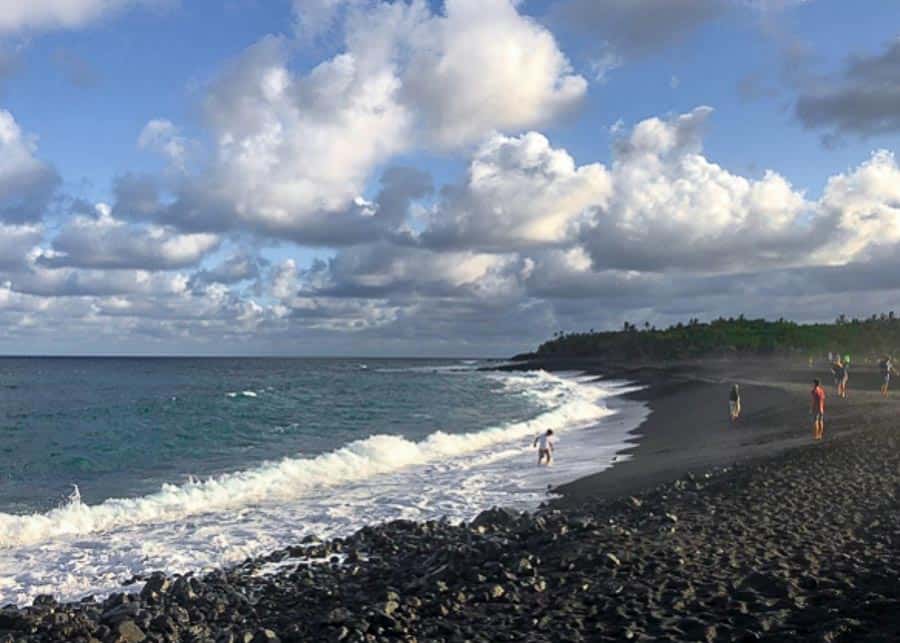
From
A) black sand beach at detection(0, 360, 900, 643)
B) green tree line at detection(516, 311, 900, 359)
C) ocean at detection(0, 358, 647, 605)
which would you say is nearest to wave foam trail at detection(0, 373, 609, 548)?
ocean at detection(0, 358, 647, 605)

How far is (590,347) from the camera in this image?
167750 millimetres

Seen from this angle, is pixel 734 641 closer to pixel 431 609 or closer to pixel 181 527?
pixel 431 609

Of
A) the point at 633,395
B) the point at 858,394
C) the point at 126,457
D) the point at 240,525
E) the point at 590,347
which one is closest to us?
the point at 240,525

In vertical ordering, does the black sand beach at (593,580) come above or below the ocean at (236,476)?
above

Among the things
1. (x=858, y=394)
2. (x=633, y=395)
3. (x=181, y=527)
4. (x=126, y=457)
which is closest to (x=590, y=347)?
(x=633, y=395)

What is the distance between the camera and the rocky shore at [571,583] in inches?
303

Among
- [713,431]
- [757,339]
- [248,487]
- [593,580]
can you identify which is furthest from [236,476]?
[757,339]

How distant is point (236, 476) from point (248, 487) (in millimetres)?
1846

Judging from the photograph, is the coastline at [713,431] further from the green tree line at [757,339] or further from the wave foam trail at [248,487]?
the green tree line at [757,339]

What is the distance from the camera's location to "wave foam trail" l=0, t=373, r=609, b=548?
16.6 m

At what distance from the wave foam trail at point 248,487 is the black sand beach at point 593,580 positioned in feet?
21.2

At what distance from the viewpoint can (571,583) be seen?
29.8 feet

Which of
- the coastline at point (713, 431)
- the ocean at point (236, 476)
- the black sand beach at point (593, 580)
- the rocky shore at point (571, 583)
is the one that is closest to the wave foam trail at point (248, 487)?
the ocean at point (236, 476)

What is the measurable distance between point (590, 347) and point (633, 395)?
112m
